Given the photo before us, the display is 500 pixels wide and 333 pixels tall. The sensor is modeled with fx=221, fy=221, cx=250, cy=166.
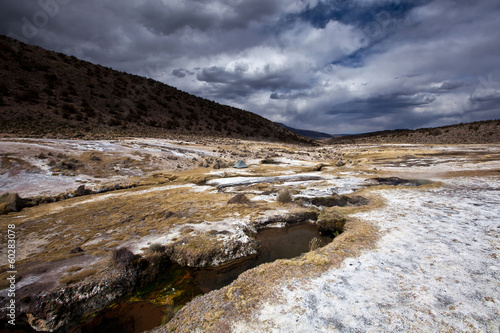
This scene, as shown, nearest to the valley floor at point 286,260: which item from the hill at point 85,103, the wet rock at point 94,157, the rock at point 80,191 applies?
the rock at point 80,191

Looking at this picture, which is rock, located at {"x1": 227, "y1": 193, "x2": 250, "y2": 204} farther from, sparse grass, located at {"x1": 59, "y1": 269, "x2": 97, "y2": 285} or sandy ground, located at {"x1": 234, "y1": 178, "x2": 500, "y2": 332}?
sparse grass, located at {"x1": 59, "y1": 269, "x2": 97, "y2": 285}

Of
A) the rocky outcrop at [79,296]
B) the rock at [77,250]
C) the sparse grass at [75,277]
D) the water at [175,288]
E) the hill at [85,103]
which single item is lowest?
the water at [175,288]

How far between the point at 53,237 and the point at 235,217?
4.84 meters

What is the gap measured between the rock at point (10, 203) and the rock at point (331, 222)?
10.1m

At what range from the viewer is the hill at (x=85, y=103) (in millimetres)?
17297

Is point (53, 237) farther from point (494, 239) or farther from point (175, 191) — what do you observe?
point (494, 239)

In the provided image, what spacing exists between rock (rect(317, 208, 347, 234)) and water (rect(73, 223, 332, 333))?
23 centimetres

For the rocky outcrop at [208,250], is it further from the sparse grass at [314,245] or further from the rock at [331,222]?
the rock at [331,222]

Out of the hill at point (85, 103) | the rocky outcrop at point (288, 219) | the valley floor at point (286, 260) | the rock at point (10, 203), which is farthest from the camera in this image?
the hill at point (85, 103)

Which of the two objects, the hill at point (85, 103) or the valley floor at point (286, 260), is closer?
the valley floor at point (286, 260)

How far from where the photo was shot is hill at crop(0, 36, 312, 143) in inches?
681

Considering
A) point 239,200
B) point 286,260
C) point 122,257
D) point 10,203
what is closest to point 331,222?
point 286,260

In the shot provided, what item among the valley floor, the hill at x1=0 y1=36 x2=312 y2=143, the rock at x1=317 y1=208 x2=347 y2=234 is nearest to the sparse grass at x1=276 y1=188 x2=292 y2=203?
the valley floor

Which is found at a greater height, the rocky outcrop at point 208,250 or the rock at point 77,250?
the rock at point 77,250
